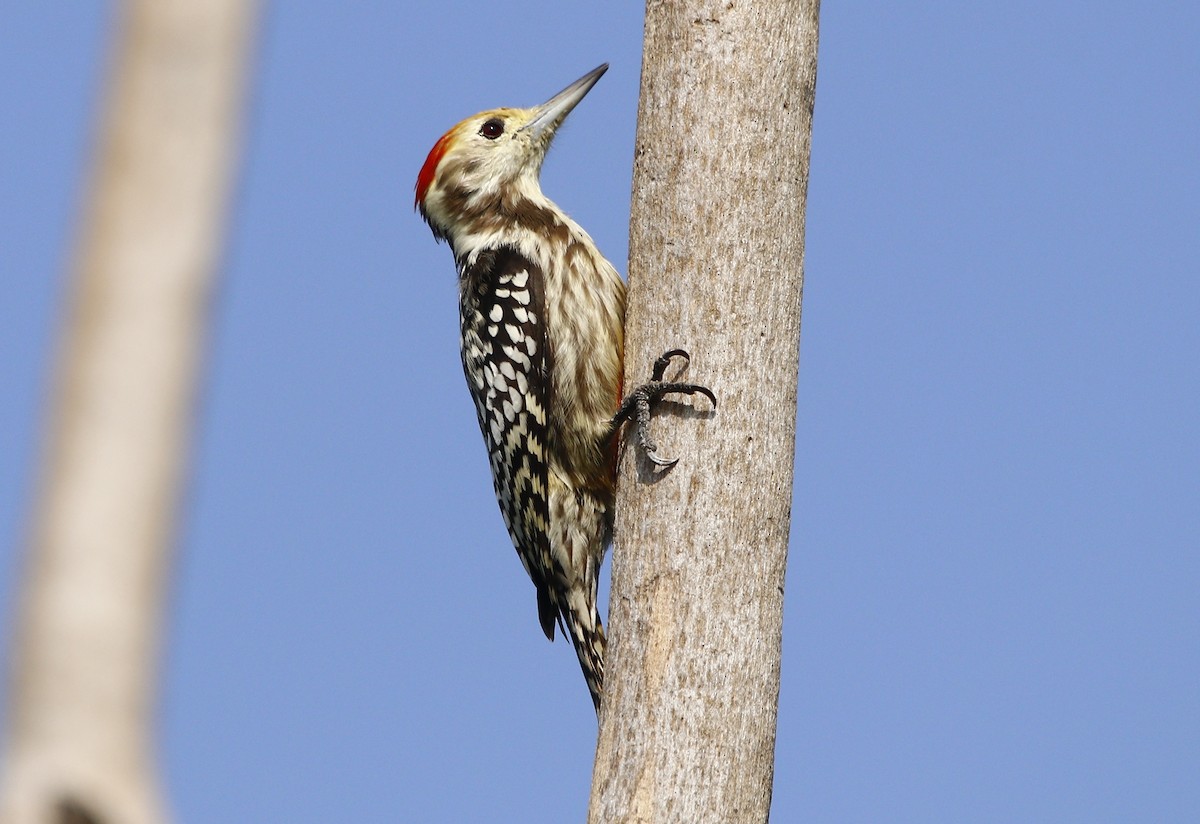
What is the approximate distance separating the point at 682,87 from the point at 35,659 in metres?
4.04

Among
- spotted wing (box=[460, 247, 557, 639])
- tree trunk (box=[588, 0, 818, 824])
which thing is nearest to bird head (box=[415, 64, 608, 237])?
spotted wing (box=[460, 247, 557, 639])

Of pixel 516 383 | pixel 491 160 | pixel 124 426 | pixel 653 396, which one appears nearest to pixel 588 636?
pixel 516 383

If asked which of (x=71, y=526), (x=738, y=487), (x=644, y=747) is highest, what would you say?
(x=738, y=487)

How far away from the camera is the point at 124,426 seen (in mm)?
1046

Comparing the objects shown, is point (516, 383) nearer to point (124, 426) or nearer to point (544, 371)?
point (544, 371)

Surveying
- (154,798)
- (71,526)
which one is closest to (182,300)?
(71,526)

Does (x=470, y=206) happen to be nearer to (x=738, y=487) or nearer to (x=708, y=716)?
(x=738, y=487)

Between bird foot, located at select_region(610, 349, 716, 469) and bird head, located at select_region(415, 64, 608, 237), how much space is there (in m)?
1.63

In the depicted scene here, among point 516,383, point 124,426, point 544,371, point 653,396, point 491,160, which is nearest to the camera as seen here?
point 124,426

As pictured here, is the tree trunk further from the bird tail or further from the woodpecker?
the bird tail

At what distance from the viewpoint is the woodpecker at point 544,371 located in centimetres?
543

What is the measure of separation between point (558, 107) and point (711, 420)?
92.3 inches

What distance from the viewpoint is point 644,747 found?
14.1 ft

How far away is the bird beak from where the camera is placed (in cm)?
629
